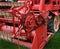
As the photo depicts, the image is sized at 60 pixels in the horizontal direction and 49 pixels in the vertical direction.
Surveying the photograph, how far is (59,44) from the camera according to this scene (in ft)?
12.3

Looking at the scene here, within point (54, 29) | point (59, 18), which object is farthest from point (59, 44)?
point (59, 18)

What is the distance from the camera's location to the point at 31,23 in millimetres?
2672

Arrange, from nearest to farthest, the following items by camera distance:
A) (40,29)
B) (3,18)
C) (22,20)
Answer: (22,20), (40,29), (3,18)

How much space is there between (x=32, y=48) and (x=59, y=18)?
173 centimetres

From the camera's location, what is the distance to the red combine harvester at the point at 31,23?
263 centimetres

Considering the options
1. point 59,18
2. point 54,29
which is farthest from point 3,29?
point 59,18

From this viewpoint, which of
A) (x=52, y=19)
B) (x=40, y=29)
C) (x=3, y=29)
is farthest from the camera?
(x=52, y=19)

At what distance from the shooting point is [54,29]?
3.79 m

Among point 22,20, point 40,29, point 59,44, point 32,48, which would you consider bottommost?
point 59,44

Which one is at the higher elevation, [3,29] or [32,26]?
[32,26]

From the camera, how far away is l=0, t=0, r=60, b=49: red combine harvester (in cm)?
263

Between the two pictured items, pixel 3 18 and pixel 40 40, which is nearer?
pixel 40 40

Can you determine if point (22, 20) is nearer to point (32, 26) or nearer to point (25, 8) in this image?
point (32, 26)

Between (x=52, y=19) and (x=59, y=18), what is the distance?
434 mm
